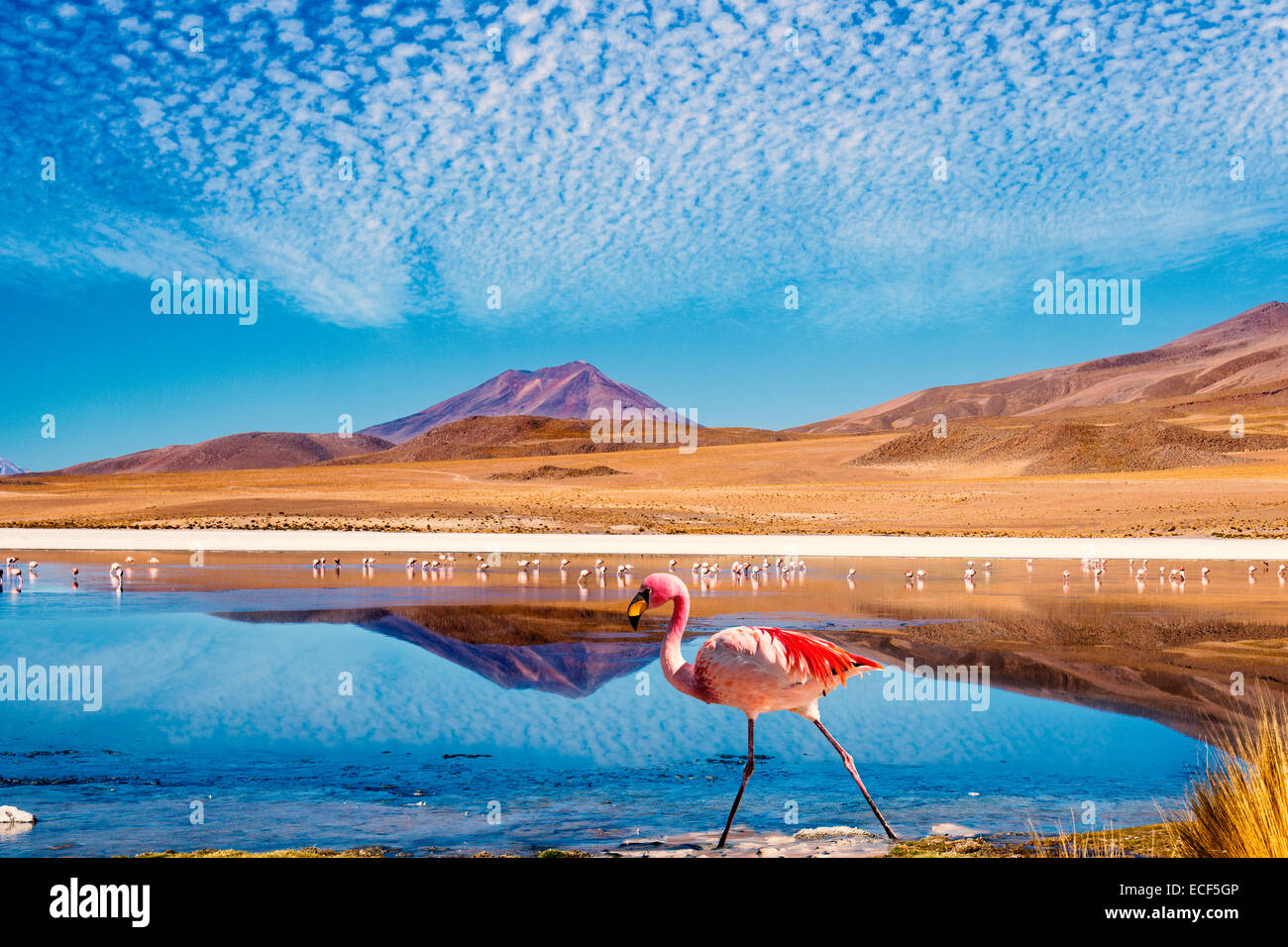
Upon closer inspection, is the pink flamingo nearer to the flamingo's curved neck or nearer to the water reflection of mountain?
the flamingo's curved neck

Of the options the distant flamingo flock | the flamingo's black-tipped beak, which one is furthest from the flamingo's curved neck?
the distant flamingo flock

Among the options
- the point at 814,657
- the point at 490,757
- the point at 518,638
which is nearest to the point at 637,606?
the point at 814,657

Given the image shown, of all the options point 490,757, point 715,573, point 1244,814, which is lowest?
point 490,757

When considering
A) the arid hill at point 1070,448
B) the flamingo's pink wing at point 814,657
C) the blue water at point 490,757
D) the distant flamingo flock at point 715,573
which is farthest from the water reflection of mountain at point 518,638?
the arid hill at point 1070,448

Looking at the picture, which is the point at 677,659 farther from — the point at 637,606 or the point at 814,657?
the point at 814,657

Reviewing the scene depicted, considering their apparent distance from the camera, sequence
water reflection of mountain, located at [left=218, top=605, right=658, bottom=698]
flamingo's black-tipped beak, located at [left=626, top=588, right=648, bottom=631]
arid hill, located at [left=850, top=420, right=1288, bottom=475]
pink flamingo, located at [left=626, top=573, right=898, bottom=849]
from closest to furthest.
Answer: flamingo's black-tipped beak, located at [left=626, top=588, right=648, bottom=631]
pink flamingo, located at [left=626, top=573, right=898, bottom=849]
water reflection of mountain, located at [left=218, top=605, right=658, bottom=698]
arid hill, located at [left=850, top=420, right=1288, bottom=475]
